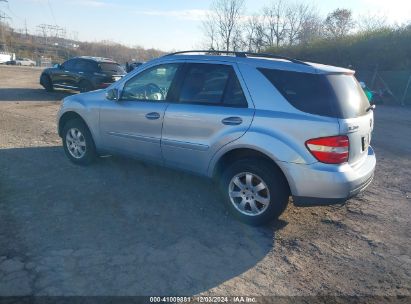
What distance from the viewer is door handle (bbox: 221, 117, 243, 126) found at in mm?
3687

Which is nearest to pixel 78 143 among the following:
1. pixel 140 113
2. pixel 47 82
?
pixel 140 113

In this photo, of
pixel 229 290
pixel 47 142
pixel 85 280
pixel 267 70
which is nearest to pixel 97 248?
pixel 85 280

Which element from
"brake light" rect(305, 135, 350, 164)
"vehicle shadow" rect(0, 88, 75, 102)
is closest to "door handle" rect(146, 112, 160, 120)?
"brake light" rect(305, 135, 350, 164)

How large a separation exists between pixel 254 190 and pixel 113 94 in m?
2.36

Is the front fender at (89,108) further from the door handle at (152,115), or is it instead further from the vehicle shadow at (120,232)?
the door handle at (152,115)

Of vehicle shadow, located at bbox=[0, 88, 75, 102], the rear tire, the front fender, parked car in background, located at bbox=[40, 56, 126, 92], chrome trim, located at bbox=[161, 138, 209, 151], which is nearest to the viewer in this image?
chrome trim, located at bbox=[161, 138, 209, 151]

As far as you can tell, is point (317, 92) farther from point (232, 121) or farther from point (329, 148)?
point (232, 121)

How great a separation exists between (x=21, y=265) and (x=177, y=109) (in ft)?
7.42

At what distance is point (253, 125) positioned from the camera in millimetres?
3600

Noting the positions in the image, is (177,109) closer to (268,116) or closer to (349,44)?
(268,116)

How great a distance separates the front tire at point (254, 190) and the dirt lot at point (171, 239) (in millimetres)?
174

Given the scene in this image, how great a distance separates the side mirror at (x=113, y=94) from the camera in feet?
15.4

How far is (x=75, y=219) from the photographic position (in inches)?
147

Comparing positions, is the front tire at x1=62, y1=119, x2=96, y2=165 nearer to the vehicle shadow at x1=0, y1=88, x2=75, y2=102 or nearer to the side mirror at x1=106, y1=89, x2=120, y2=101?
the side mirror at x1=106, y1=89, x2=120, y2=101
